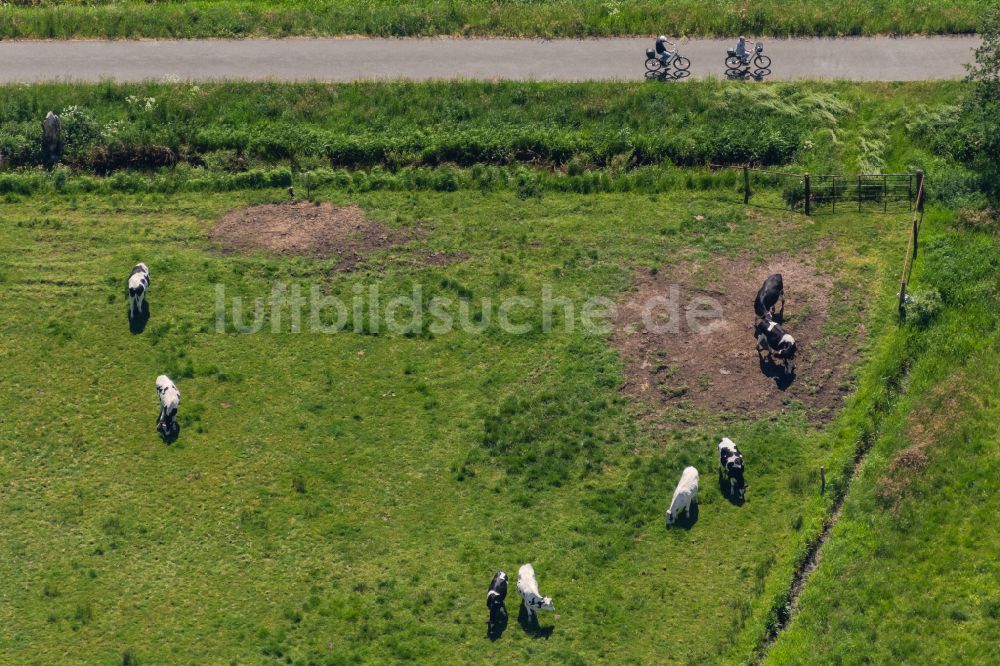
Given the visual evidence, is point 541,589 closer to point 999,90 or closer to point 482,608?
point 482,608

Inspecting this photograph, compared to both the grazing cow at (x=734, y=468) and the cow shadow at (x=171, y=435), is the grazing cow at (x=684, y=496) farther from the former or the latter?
the cow shadow at (x=171, y=435)

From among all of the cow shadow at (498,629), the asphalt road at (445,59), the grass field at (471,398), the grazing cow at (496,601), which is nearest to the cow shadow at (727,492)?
the grass field at (471,398)

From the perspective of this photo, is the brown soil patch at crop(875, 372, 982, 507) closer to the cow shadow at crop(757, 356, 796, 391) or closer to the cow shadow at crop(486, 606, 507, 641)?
the cow shadow at crop(757, 356, 796, 391)

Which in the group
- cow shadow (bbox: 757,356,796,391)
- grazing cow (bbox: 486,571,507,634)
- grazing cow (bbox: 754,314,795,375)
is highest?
grazing cow (bbox: 754,314,795,375)

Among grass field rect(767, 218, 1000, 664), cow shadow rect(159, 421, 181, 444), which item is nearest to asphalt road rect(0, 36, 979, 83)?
grass field rect(767, 218, 1000, 664)

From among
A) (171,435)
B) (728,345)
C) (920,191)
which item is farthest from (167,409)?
(920,191)

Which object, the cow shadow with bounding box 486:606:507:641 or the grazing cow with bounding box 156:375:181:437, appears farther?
the grazing cow with bounding box 156:375:181:437

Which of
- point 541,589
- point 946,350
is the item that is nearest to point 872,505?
point 946,350
